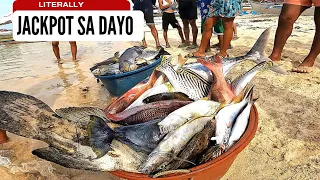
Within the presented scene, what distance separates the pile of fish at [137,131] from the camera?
180 cm

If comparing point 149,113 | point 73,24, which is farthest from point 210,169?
point 73,24

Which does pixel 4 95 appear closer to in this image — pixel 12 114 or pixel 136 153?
pixel 12 114

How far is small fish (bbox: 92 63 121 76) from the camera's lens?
13.6 feet

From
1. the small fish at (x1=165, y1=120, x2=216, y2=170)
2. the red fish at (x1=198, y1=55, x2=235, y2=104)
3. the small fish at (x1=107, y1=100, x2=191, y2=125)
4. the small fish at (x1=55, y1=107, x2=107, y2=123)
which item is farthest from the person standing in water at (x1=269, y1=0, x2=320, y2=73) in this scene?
the small fish at (x1=55, y1=107, x2=107, y2=123)

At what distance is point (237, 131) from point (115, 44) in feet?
25.8

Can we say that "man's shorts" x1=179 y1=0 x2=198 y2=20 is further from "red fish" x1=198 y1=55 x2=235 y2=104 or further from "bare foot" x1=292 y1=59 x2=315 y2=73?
"red fish" x1=198 y1=55 x2=235 y2=104

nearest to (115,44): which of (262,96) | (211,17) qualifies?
(211,17)

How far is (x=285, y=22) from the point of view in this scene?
4730 millimetres

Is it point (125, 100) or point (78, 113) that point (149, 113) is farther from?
point (78, 113)

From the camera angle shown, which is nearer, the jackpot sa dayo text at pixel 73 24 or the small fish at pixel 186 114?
the small fish at pixel 186 114

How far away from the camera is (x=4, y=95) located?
2.05m

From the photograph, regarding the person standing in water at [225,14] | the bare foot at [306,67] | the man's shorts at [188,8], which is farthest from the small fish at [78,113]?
the man's shorts at [188,8]

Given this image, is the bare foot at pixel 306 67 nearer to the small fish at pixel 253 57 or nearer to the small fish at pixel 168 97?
the small fish at pixel 253 57

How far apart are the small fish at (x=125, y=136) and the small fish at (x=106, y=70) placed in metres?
2.14
